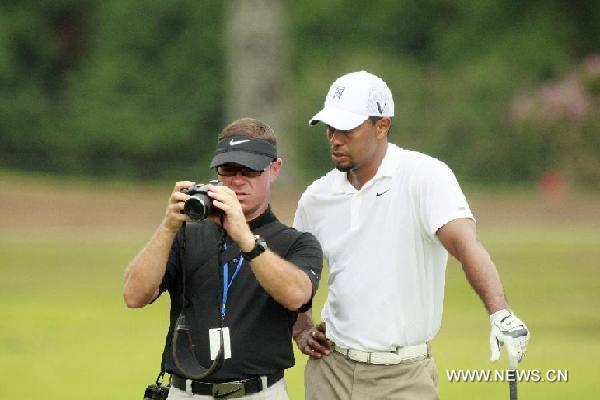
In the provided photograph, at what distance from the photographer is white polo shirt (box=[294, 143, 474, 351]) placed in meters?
6.14

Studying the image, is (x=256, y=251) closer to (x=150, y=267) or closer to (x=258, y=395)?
(x=150, y=267)

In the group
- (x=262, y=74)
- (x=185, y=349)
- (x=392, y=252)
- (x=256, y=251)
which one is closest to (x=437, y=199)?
(x=392, y=252)

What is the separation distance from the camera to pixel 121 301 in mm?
19656

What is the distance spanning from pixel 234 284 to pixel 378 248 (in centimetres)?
70

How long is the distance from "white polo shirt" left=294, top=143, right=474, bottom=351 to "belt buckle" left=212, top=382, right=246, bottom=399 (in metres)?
0.68

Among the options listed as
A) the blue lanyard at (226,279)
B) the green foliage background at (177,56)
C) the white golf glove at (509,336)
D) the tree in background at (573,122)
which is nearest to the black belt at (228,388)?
the blue lanyard at (226,279)

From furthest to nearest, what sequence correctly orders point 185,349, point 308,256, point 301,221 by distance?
point 301,221, point 308,256, point 185,349

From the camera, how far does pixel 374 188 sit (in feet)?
20.7

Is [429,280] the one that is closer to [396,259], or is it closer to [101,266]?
[396,259]

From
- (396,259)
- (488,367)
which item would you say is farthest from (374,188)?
(488,367)

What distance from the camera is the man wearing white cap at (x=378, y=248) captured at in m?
6.14

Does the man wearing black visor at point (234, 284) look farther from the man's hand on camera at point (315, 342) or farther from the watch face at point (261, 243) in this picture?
the man's hand on camera at point (315, 342)

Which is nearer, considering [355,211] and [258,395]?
[258,395]

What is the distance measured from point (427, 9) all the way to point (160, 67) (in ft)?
29.4
